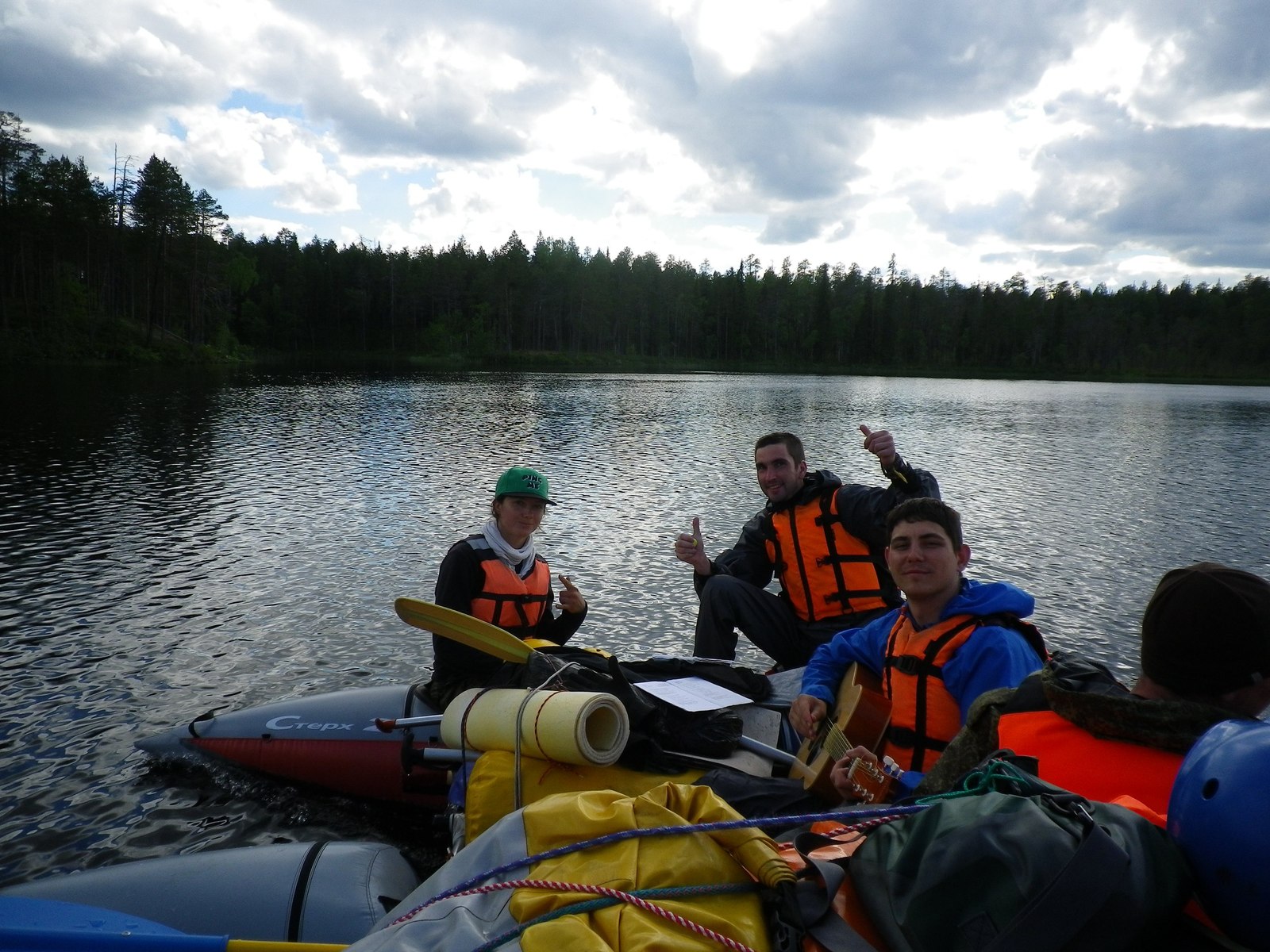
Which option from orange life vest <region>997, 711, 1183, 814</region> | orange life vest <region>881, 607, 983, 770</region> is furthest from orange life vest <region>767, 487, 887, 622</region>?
orange life vest <region>997, 711, 1183, 814</region>

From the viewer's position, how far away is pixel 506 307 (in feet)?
290

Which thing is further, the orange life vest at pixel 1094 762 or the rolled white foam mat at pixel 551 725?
the rolled white foam mat at pixel 551 725

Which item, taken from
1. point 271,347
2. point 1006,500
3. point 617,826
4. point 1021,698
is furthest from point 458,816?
point 271,347

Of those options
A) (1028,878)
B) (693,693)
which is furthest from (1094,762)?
(693,693)

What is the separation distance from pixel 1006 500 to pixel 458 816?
1471cm

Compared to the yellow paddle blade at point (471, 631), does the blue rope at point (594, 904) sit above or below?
above

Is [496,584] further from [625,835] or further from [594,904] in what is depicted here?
[594,904]

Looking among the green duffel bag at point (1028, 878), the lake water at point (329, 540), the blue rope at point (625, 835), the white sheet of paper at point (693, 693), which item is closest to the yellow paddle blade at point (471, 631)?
the white sheet of paper at point (693, 693)

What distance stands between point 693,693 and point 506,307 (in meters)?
87.2

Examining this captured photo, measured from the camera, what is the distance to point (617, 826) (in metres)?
2.02

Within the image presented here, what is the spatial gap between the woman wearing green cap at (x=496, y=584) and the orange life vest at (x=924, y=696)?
2.23m

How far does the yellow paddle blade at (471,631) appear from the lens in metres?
4.29

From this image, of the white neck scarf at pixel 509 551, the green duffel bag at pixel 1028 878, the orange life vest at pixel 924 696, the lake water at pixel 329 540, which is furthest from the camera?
the lake water at pixel 329 540

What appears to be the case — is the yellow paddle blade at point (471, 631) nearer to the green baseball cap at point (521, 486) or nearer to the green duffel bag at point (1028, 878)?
the green baseball cap at point (521, 486)
